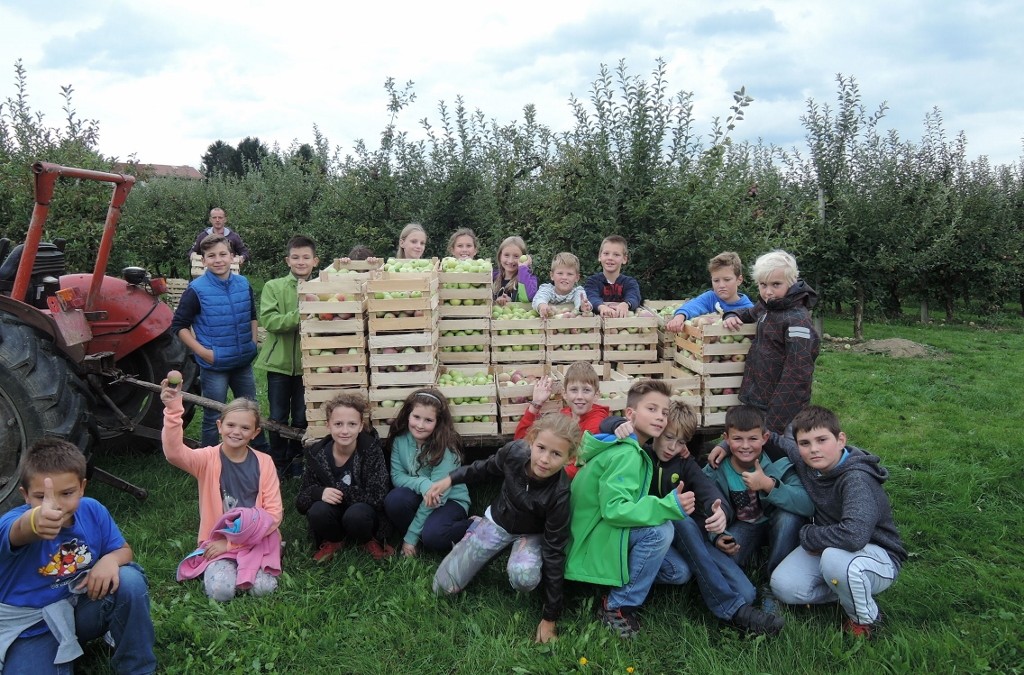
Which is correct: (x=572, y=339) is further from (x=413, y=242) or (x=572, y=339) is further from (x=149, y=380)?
(x=149, y=380)

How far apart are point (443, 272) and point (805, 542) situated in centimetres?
298

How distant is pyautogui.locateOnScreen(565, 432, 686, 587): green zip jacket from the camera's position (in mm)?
3564

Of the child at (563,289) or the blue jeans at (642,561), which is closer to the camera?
the blue jeans at (642,561)

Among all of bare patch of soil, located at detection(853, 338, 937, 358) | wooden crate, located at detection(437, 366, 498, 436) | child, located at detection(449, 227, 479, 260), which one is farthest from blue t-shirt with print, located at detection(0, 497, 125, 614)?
bare patch of soil, located at detection(853, 338, 937, 358)

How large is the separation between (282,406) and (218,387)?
489 millimetres

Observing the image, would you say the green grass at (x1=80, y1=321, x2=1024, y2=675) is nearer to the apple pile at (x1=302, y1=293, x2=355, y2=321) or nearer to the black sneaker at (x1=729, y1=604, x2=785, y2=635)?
the black sneaker at (x1=729, y1=604, x2=785, y2=635)

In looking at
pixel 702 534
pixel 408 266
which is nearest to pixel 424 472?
pixel 408 266

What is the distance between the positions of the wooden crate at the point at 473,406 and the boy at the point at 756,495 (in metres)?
1.47

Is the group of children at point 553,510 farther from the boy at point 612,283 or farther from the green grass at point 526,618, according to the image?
the boy at point 612,283

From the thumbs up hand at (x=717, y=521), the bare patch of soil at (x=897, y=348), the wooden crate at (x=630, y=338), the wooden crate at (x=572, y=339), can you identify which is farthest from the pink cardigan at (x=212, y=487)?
the bare patch of soil at (x=897, y=348)

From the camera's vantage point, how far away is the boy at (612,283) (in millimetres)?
5758

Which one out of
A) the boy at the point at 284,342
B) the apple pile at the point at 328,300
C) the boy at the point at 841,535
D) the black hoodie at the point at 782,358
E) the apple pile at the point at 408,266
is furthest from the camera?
the boy at the point at 284,342

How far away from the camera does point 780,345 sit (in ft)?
15.1

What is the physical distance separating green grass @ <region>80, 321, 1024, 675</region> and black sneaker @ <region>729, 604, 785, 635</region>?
48 millimetres
